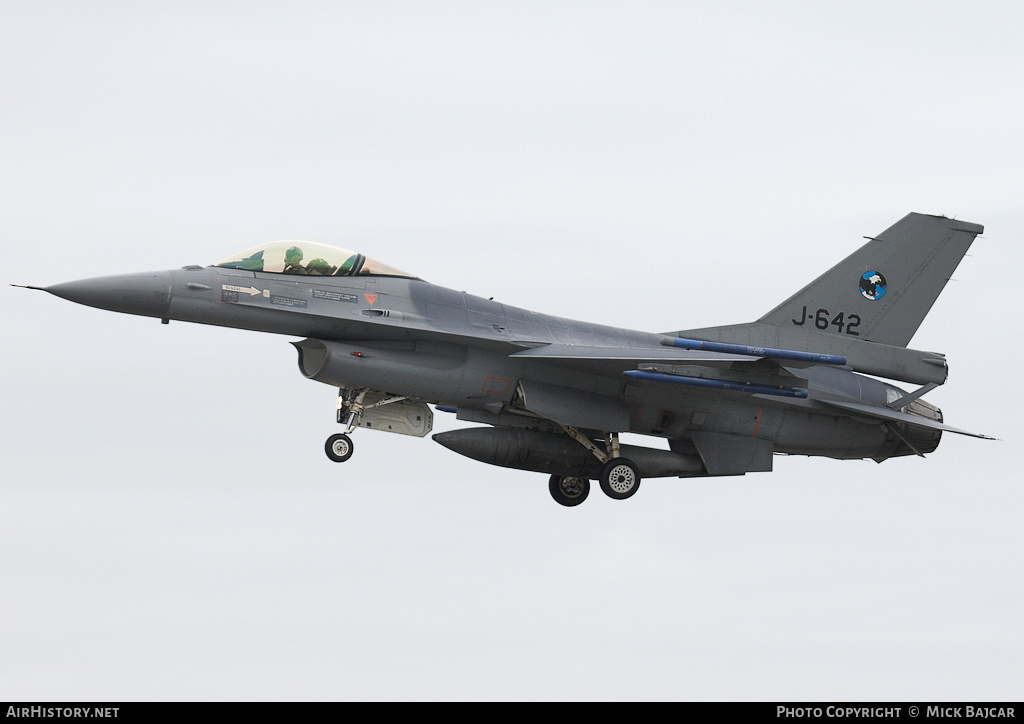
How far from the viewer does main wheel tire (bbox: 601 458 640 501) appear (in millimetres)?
21547

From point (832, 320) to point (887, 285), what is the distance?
3.48ft

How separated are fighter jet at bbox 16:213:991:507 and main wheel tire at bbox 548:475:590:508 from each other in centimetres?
3

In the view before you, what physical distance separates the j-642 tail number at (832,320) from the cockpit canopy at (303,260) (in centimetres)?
676

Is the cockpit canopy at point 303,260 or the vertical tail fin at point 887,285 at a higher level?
the vertical tail fin at point 887,285

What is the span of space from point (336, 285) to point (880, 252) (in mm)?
8810

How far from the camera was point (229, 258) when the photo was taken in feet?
65.0

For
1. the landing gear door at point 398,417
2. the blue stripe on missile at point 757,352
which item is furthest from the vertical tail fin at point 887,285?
the landing gear door at point 398,417

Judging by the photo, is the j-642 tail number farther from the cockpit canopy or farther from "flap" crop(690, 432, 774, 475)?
the cockpit canopy

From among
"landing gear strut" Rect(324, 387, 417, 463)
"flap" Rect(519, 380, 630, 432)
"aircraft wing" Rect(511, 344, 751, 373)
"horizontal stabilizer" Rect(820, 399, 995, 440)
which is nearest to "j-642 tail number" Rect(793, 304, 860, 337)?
"horizontal stabilizer" Rect(820, 399, 995, 440)

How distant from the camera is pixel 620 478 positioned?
70.7 feet

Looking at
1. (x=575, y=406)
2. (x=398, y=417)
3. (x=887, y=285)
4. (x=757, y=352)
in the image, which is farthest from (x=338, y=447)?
(x=887, y=285)

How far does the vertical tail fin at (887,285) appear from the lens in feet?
74.5

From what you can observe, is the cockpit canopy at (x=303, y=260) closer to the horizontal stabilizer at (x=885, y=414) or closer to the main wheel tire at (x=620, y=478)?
the main wheel tire at (x=620, y=478)

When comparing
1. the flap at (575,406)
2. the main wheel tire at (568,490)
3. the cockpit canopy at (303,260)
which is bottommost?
the main wheel tire at (568,490)
